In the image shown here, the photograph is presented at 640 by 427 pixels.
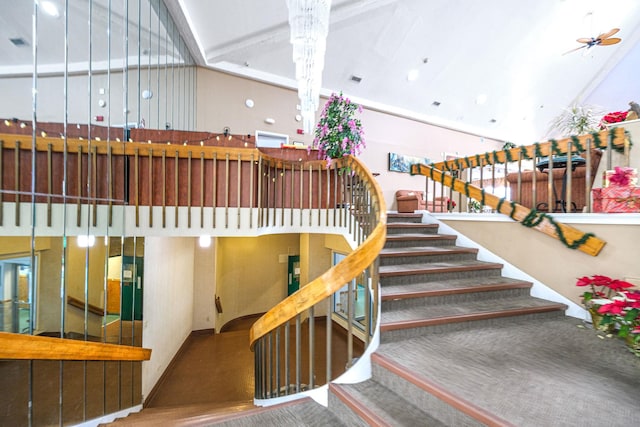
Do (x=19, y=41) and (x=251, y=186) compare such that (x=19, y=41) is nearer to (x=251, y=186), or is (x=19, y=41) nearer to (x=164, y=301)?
(x=251, y=186)

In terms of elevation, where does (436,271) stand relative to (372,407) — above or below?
above

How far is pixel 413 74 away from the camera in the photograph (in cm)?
749

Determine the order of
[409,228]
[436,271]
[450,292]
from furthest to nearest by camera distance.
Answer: [409,228], [436,271], [450,292]

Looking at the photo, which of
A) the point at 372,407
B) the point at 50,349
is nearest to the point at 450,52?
the point at 372,407

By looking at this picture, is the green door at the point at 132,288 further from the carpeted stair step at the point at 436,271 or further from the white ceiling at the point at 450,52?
the white ceiling at the point at 450,52

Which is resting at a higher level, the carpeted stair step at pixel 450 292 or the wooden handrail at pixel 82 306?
the carpeted stair step at pixel 450 292

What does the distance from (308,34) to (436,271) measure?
10.6 feet

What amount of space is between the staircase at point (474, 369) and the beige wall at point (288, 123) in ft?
17.9

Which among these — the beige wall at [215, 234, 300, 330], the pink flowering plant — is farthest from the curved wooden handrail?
the beige wall at [215, 234, 300, 330]

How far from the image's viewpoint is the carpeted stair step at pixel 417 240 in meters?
3.38

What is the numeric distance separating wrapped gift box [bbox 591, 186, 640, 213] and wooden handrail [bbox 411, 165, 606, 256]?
0.29 m

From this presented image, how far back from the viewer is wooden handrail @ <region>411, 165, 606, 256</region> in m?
2.52

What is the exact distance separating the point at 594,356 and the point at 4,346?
11.7ft

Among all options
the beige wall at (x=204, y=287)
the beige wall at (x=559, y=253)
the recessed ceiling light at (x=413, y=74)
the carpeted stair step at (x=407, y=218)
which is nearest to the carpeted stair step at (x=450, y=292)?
the beige wall at (x=559, y=253)
